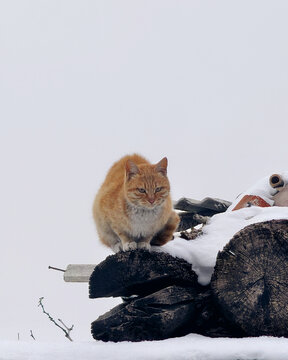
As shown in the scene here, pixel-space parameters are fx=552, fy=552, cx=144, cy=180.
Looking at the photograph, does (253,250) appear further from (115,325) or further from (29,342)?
(29,342)

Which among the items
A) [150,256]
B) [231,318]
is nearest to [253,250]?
[231,318]

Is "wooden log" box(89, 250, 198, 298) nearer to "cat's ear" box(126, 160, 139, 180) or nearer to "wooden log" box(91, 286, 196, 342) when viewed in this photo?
"wooden log" box(91, 286, 196, 342)

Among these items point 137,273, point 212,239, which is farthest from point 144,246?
point 212,239

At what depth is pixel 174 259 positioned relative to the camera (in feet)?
14.5

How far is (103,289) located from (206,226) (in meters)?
1.23

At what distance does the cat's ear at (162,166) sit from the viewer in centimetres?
454

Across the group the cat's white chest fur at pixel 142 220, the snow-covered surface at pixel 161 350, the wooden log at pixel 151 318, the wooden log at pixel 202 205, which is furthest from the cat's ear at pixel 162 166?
the wooden log at pixel 202 205

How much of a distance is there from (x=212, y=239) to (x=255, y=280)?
0.69 m

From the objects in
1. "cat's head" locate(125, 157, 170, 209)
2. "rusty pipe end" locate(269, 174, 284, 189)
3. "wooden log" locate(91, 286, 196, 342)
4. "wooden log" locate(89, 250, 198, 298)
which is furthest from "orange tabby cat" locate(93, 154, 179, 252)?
"rusty pipe end" locate(269, 174, 284, 189)

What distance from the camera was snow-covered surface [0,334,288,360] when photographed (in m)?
3.74

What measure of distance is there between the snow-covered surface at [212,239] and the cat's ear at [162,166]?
602 millimetres

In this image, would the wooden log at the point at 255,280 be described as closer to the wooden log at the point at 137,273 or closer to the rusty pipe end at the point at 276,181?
the wooden log at the point at 137,273

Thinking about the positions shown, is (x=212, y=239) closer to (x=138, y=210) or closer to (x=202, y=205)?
(x=138, y=210)

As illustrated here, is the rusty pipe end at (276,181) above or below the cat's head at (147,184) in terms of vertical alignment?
below
